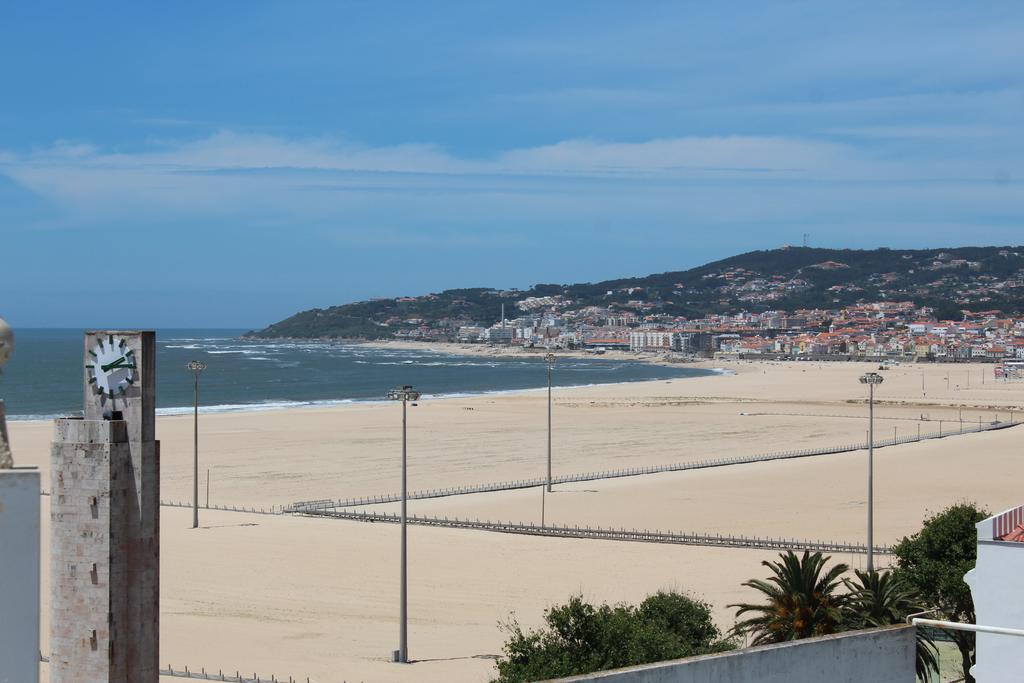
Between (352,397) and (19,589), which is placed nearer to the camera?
(19,589)

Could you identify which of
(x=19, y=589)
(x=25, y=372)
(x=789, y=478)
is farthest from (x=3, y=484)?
(x=25, y=372)

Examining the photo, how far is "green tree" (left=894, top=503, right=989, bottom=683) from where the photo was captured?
19.8 metres

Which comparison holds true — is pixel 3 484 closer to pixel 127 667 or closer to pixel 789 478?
pixel 127 667

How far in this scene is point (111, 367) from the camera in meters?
12.1

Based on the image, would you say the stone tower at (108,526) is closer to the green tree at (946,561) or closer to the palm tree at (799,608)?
the palm tree at (799,608)

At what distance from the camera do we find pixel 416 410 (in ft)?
292

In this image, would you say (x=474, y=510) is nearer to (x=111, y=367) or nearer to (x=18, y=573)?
(x=111, y=367)

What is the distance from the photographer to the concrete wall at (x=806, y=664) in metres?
10.7

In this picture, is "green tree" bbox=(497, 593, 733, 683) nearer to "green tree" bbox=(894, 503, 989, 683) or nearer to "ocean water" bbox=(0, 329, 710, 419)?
"green tree" bbox=(894, 503, 989, 683)

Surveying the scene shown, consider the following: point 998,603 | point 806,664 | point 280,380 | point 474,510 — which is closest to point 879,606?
point 998,603

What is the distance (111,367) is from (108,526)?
5.32ft

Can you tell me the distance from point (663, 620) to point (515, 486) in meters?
28.0

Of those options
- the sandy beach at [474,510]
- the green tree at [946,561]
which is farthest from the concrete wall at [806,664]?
the sandy beach at [474,510]

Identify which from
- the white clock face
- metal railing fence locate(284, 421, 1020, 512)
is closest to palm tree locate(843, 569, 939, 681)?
the white clock face
